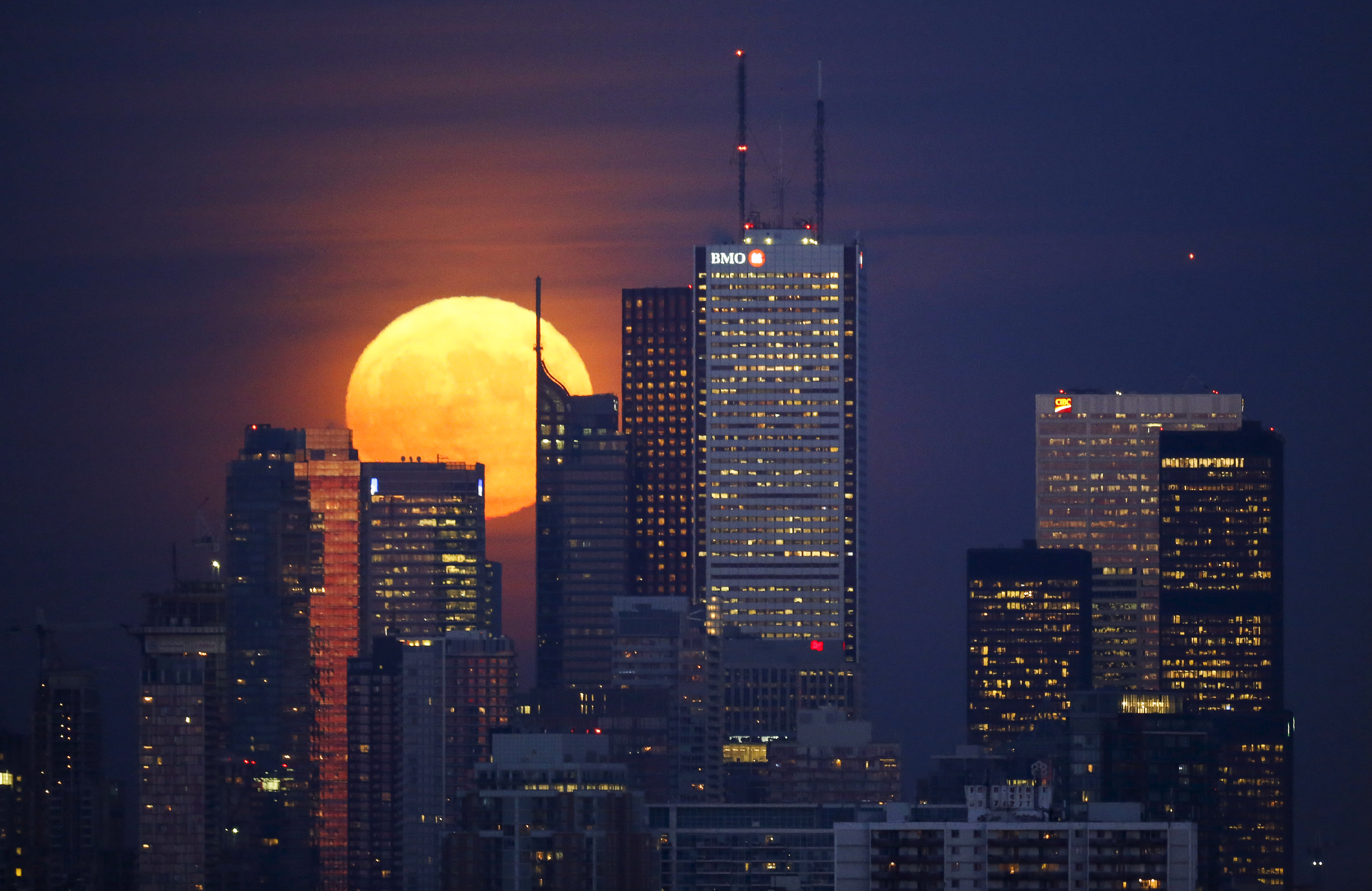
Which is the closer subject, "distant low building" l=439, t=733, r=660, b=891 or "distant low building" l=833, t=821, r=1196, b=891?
"distant low building" l=833, t=821, r=1196, b=891

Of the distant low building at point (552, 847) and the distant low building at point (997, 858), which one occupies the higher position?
the distant low building at point (997, 858)

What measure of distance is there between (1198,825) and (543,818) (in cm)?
4598

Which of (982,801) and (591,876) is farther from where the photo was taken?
(591,876)

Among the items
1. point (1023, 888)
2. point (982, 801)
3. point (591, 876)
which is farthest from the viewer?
point (591, 876)

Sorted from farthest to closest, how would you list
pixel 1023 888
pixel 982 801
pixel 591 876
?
1. pixel 591 876
2. pixel 982 801
3. pixel 1023 888

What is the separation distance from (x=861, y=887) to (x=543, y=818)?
152 ft

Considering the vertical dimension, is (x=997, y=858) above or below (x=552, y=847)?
above

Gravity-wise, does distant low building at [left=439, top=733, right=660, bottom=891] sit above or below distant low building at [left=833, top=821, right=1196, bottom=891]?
below

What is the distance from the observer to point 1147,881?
15550 cm

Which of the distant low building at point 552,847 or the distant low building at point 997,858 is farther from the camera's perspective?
the distant low building at point 552,847

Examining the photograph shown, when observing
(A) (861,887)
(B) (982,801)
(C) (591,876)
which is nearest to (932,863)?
(A) (861,887)

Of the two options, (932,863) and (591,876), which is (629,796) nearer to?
(591,876)

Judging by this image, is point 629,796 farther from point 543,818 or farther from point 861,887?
point 861,887

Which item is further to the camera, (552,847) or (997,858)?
(552,847)
